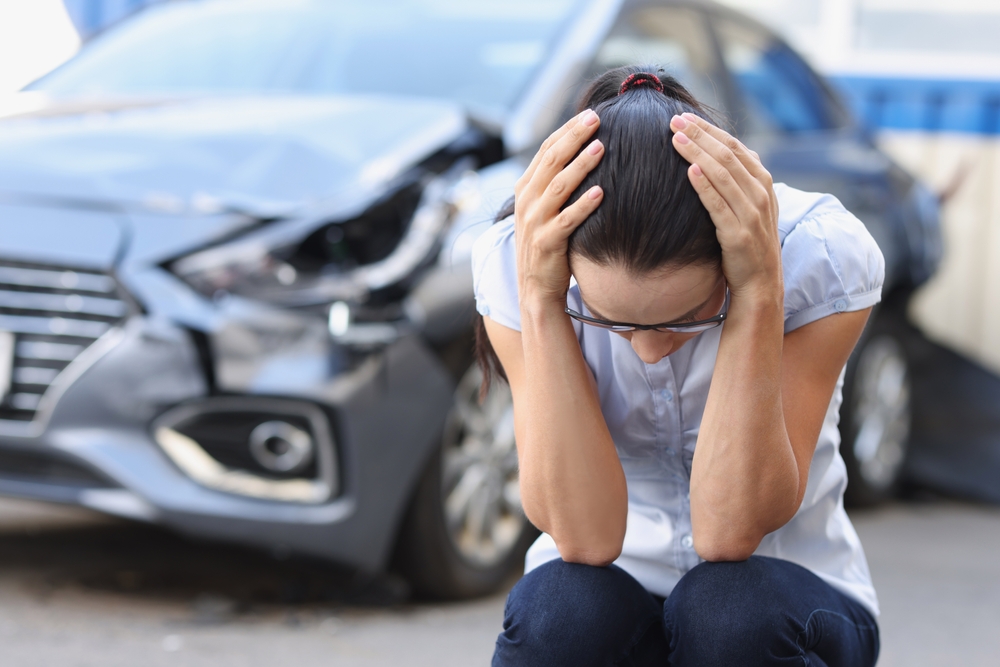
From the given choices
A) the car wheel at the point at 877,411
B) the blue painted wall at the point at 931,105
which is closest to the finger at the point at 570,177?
the car wheel at the point at 877,411

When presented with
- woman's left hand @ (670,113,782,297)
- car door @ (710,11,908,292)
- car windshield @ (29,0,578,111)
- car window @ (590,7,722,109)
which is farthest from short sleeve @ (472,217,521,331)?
car door @ (710,11,908,292)

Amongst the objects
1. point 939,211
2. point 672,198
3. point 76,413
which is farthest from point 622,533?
point 939,211

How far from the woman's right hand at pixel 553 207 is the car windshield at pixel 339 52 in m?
1.86

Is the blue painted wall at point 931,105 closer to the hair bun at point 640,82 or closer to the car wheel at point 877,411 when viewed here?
the car wheel at point 877,411

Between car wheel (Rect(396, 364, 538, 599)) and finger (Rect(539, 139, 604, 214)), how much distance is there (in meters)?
1.37

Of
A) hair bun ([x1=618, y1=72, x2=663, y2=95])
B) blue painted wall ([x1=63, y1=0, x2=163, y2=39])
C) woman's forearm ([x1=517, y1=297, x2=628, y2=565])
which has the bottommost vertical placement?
woman's forearm ([x1=517, y1=297, x2=628, y2=565])

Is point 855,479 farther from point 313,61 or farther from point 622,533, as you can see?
point 622,533

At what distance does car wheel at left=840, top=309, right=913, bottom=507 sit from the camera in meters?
4.21

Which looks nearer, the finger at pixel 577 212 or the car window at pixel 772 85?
the finger at pixel 577 212

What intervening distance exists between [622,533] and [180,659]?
4.28 feet

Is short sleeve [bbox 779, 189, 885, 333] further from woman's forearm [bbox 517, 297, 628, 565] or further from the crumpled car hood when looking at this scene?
the crumpled car hood

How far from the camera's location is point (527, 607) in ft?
5.21

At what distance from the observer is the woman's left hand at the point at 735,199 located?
1.33 meters

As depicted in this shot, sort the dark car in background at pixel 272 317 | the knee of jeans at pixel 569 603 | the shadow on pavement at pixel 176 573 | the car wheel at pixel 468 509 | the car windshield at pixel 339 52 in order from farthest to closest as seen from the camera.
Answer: the car windshield at pixel 339 52 < the shadow on pavement at pixel 176 573 < the car wheel at pixel 468 509 < the dark car in background at pixel 272 317 < the knee of jeans at pixel 569 603
